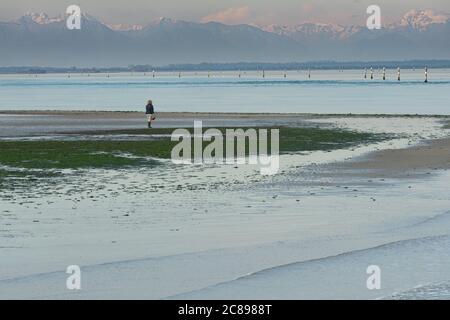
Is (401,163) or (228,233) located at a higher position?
(228,233)

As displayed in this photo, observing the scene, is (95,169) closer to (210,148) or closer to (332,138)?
(210,148)

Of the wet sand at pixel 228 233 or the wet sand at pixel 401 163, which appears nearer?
the wet sand at pixel 228 233

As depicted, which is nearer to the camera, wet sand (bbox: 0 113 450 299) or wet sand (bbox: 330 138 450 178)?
wet sand (bbox: 0 113 450 299)

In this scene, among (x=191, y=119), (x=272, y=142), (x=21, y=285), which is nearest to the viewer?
(x=21, y=285)

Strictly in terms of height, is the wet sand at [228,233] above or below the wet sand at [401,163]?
above

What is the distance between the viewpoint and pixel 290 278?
18.0 meters

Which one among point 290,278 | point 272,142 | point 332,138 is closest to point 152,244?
point 290,278

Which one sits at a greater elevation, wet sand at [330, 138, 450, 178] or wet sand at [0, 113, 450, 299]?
wet sand at [0, 113, 450, 299]

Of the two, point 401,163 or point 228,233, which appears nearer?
point 228,233

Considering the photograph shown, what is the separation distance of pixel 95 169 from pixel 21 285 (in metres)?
18.3
